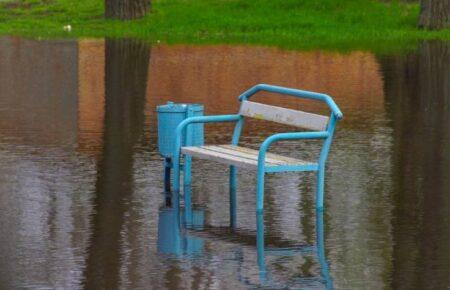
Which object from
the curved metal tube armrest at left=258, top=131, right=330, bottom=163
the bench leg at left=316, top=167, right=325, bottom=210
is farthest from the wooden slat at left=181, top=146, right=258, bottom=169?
the bench leg at left=316, top=167, right=325, bottom=210

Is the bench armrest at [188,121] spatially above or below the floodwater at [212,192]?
above

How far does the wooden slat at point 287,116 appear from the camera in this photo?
35.7 ft

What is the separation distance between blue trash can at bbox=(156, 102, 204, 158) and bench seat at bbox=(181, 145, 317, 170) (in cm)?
32

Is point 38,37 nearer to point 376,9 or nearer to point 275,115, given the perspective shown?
point 376,9

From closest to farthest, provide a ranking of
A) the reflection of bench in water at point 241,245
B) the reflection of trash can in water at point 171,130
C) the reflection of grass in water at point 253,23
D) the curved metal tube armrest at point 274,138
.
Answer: the reflection of bench in water at point 241,245 < the curved metal tube armrest at point 274,138 < the reflection of trash can in water at point 171,130 < the reflection of grass in water at point 253,23

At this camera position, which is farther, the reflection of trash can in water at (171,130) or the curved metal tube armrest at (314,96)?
the reflection of trash can in water at (171,130)

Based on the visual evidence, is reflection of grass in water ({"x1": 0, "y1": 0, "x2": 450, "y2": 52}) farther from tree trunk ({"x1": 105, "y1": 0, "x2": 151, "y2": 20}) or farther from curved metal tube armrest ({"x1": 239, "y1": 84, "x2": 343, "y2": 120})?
curved metal tube armrest ({"x1": 239, "y1": 84, "x2": 343, "y2": 120})

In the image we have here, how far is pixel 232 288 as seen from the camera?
8273 millimetres

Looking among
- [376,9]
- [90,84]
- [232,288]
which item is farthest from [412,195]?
[376,9]

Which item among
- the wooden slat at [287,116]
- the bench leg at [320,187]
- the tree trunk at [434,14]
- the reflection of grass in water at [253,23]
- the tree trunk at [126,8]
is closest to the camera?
the bench leg at [320,187]

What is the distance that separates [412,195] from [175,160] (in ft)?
6.33

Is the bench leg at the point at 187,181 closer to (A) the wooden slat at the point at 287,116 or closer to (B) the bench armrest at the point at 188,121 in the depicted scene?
(B) the bench armrest at the point at 188,121

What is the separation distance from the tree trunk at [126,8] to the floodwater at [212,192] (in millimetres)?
9767

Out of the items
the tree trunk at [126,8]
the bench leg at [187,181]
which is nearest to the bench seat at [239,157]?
the bench leg at [187,181]
